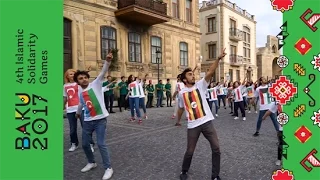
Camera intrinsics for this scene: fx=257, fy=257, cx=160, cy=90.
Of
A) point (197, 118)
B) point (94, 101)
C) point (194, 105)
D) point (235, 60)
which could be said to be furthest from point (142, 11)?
point (235, 60)

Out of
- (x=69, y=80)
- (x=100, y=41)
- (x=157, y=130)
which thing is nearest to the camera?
(x=69, y=80)

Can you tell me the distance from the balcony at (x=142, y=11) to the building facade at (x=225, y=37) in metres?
15.5

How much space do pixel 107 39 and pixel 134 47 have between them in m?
2.51

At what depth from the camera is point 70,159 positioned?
531 centimetres

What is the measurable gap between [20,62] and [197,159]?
376 cm

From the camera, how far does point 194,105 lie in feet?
13.2

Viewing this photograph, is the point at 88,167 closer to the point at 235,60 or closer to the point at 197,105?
the point at 197,105

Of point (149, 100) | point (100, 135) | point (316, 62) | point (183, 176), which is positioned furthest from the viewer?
point (149, 100)

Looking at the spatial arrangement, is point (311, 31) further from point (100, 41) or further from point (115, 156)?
point (100, 41)

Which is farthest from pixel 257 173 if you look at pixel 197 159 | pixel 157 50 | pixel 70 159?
pixel 157 50

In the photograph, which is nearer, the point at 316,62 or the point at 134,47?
the point at 316,62

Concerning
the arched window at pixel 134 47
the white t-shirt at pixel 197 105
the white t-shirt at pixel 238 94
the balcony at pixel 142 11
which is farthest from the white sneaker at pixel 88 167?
the arched window at pixel 134 47

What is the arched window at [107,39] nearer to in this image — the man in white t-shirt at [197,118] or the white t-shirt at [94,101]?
the white t-shirt at [94,101]

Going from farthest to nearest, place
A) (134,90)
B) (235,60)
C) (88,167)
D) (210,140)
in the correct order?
(235,60) → (134,90) → (88,167) → (210,140)
